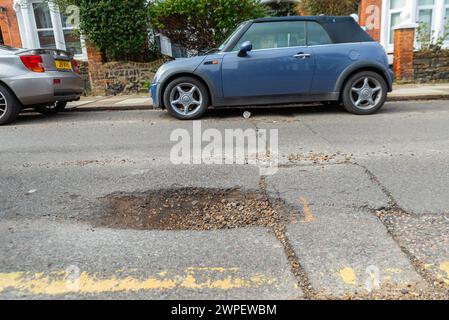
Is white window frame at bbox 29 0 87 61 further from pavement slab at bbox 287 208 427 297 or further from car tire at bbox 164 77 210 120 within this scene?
pavement slab at bbox 287 208 427 297

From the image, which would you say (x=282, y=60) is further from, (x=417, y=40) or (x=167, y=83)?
(x=417, y=40)

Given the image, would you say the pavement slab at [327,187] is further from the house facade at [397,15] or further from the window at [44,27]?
the window at [44,27]

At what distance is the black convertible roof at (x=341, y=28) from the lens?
693 centimetres

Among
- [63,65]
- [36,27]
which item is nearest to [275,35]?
[63,65]

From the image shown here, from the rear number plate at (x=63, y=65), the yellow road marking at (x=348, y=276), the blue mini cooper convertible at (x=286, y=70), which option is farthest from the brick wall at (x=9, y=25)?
the yellow road marking at (x=348, y=276)

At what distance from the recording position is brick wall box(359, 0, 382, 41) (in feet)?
41.9

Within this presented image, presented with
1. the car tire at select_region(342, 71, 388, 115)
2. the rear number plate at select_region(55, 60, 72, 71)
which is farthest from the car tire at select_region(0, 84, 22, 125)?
the car tire at select_region(342, 71, 388, 115)

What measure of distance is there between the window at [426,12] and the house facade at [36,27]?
11.3 metres

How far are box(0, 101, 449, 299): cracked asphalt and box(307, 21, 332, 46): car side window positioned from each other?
2.01 meters

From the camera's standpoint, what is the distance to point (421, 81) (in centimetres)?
1105

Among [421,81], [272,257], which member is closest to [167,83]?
[272,257]

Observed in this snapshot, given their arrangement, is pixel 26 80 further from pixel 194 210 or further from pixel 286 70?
pixel 194 210

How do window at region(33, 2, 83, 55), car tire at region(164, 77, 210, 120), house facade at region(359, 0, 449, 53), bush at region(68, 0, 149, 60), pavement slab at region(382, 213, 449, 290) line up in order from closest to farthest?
1. pavement slab at region(382, 213, 449, 290)
2. car tire at region(164, 77, 210, 120)
3. bush at region(68, 0, 149, 60)
4. house facade at region(359, 0, 449, 53)
5. window at region(33, 2, 83, 55)

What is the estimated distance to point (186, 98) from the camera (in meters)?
7.11
